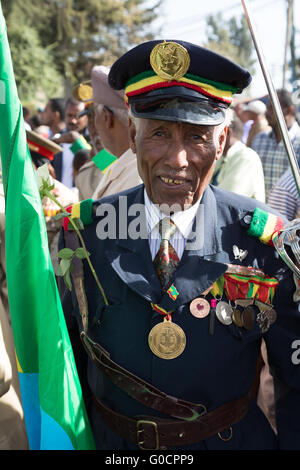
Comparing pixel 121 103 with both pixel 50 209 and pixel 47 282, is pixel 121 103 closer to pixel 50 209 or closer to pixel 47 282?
pixel 50 209

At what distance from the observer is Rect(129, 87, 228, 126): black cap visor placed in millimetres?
1870

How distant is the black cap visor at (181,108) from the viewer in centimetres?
187

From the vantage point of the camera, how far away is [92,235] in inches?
84.0

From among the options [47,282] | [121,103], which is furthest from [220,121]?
[121,103]

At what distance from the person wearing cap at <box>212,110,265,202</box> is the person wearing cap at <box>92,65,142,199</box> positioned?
1028 millimetres

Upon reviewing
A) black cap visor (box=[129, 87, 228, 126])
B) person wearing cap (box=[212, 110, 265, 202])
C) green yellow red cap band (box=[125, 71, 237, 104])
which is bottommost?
person wearing cap (box=[212, 110, 265, 202])

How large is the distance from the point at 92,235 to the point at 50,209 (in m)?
1.28

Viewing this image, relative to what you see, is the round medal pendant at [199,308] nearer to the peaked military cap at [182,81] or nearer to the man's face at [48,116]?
the peaked military cap at [182,81]

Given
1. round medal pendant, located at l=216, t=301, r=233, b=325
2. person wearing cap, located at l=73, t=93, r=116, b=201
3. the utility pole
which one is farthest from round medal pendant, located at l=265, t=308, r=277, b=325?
the utility pole

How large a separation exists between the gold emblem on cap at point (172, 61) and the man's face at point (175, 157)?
162 millimetres

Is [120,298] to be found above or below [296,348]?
above

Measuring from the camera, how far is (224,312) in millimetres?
1921

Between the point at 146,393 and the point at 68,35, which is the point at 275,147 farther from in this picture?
the point at 68,35

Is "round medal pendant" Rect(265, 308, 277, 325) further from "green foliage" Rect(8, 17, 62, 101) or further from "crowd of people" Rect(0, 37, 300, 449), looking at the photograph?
"green foliage" Rect(8, 17, 62, 101)
